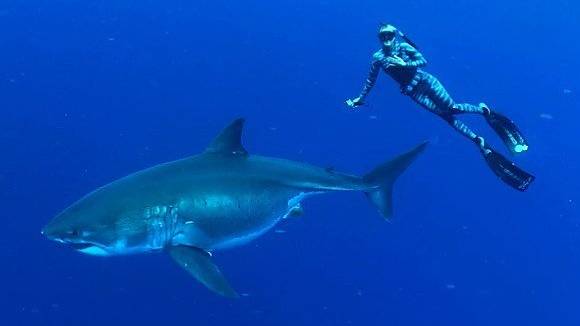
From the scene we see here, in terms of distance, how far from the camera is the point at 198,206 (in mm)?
7340

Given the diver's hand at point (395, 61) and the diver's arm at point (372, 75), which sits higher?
the diver's hand at point (395, 61)

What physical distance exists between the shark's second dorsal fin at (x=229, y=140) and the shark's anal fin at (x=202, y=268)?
4.45 feet

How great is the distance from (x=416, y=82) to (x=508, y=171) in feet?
6.99

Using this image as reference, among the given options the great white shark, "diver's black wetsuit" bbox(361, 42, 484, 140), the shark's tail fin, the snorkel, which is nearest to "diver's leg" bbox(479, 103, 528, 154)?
"diver's black wetsuit" bbox(361, 42, 484, 140)

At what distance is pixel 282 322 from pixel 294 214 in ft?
17.6

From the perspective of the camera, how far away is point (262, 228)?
802 centimetres

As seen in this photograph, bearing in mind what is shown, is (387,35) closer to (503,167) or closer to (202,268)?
(503,167)

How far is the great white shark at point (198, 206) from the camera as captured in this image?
22.1ft

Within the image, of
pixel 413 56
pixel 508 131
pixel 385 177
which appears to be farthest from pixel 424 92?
pixel 385 177

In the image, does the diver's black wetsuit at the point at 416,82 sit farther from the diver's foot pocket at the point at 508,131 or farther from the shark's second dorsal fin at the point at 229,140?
the shark's second dorsal fin at the point at 229,140

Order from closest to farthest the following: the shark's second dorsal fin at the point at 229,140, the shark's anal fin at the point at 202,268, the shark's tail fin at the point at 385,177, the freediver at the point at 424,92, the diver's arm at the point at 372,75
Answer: the shark's anal fin at the point at 202,268 < the shark's second dorsal fin at the point at 229,140 < the shark's tail fin at the point at 385,177 < the freediver at the point at 424,92 < the diver's arm at the point at 372,75

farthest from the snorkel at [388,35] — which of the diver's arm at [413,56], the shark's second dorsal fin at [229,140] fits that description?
the shark's second dorsal fin at [229,140]

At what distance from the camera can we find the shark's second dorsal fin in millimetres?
7836

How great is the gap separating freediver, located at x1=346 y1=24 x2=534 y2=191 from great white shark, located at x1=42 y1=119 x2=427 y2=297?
6.63 ft
